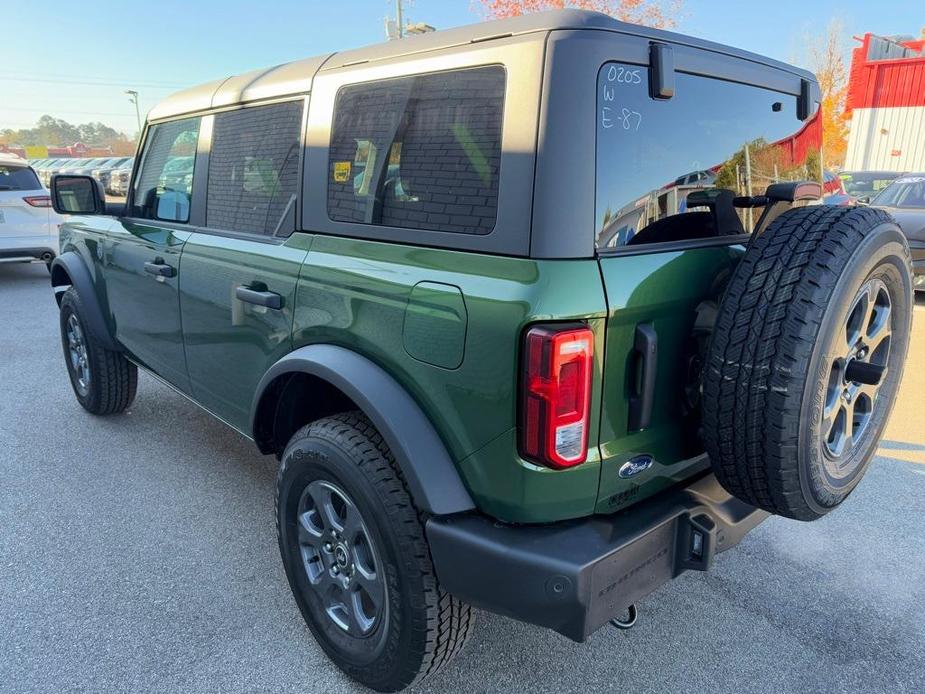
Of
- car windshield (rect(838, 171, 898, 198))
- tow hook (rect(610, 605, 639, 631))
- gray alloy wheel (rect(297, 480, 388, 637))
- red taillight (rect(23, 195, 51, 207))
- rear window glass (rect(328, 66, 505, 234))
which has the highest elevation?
car windshield (rect(838, 171, 898, 198))

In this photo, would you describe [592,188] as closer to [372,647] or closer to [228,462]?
[372,647]

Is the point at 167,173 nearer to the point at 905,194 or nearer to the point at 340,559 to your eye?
the point at 340,559

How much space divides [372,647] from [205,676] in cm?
61

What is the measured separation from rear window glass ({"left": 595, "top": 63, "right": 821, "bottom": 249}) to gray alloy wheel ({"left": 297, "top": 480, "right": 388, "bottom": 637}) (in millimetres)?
1161

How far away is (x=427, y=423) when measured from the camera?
1864 mm

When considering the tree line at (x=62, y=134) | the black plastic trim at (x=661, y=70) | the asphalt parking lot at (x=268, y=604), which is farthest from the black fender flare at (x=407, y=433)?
the tree line at (x=62, y=134)

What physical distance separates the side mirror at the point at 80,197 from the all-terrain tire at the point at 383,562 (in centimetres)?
251

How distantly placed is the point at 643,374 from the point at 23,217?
9.82 meters

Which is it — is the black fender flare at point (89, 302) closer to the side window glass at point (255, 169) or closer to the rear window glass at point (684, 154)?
the side window glass at point (255, 169)

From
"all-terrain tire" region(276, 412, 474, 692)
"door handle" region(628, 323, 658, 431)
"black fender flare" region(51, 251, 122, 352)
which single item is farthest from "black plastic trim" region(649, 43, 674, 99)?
"black fender flare" region(51, 251, 122, 352)

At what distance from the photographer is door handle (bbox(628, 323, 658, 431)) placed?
5.74 feet

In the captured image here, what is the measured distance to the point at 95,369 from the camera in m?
4.25

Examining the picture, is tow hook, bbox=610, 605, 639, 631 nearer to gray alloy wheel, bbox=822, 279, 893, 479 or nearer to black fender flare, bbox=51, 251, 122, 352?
gray alloy wheel, bbox=822, 279, 893, 479

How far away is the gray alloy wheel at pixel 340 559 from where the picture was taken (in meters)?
2.09
